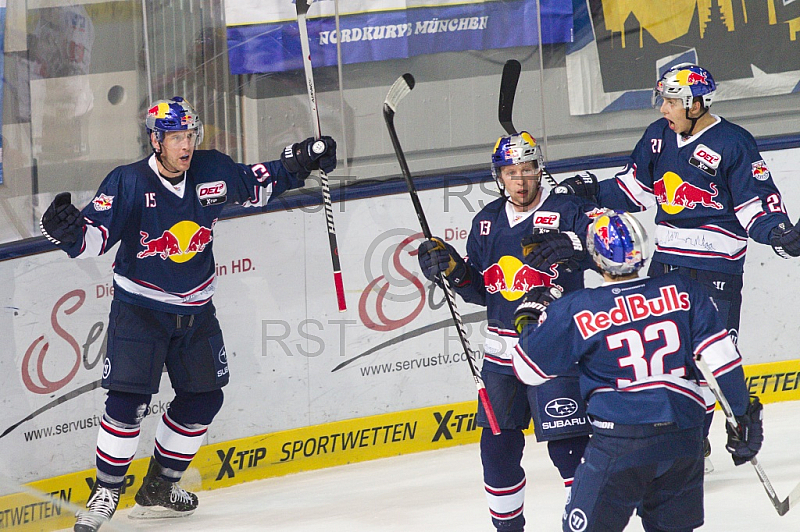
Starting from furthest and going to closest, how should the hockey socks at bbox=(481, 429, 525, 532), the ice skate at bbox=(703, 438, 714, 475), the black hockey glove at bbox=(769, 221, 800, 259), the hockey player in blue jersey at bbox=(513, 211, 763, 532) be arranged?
the ice skate at bbox=(703, 438, 714, 475)
the black hockey glove at bbox=(769, 221, 800, 259)
the hockey socks at bbox=(481, 429, 525, 532)
the hockey player in blue jersey at bbox=(513, 211, 763, 532)

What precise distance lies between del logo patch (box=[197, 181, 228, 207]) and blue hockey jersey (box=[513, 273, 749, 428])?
66.6 inches

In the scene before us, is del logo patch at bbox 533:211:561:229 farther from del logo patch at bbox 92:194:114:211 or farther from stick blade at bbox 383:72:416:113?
del logo patch at bbox 92:194:114:211

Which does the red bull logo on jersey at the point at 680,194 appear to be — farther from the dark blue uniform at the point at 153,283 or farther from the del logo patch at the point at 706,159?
the dark blue uniform at the point at 153,283

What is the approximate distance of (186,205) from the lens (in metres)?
3.80

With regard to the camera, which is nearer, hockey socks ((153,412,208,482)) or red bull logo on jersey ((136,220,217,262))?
red bull logo on jersey ((136,220,217,262))

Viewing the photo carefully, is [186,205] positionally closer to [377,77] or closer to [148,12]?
[148,12]

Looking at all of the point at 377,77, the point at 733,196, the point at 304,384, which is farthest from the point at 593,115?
the point at 304,384

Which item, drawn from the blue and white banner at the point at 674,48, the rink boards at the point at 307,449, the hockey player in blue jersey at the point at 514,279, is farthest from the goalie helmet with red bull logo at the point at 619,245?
the blue and white banner at the point at 674,48

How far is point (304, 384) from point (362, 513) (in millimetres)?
850

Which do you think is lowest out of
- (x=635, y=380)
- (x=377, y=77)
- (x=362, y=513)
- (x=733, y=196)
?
(x=362, y=513)

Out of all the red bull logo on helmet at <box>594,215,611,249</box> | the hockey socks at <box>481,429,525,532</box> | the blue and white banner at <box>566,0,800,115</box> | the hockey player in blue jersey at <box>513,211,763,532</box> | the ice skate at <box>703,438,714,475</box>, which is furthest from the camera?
the blue and white banner at <box>566,0,800,115</box>

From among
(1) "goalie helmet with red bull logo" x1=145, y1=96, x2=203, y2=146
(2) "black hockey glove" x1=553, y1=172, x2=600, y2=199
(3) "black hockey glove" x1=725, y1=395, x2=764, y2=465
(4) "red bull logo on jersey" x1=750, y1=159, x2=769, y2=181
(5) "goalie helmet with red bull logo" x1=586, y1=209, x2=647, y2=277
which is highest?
(1) "goalie helmet with red bull logo" x1=145, y1=96, x2=203, y2=146

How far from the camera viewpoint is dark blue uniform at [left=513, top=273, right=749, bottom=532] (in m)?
2.50

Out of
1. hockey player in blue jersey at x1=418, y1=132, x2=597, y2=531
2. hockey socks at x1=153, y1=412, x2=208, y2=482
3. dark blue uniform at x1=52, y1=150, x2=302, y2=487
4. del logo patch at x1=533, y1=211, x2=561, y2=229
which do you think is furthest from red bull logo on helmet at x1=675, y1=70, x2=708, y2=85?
hockey socks at x1=153, y1=412, x2=208, y2=482
